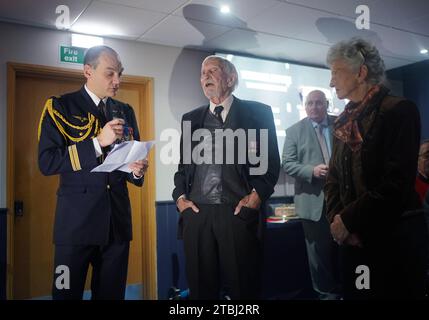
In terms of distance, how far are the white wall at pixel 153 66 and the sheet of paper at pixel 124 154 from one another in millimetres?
899

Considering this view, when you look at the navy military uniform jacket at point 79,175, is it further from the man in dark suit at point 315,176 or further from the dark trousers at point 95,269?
the man in dark suit at point 315,176

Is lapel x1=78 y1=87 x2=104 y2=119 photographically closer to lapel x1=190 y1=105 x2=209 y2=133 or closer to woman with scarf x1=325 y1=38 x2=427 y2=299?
lapel x1=190 y1=105 x2=209 y2=133

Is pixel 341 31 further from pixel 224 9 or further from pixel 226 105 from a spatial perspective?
pixel 226 105

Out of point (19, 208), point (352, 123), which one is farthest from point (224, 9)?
point (19, 208)

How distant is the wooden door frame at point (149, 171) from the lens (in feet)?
6.51

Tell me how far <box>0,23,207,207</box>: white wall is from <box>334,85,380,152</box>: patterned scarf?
1.04m

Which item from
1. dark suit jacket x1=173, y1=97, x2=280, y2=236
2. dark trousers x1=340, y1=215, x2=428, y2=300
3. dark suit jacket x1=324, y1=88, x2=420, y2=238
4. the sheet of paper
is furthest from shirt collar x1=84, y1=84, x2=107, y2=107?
dark trousers x1=340, y1=215, x2=428, y2=300

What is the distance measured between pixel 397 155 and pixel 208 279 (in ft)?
2.84

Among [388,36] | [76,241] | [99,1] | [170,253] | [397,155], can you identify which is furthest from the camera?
[170,253]

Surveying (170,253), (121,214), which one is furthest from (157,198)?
(121,214)

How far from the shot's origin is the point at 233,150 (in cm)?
154

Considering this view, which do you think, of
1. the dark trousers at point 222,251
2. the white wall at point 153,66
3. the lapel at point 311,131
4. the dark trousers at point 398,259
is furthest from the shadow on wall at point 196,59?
the dark trousers at point 398,259
